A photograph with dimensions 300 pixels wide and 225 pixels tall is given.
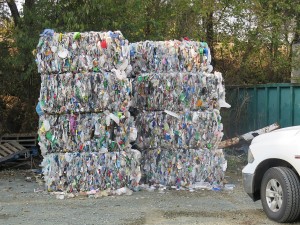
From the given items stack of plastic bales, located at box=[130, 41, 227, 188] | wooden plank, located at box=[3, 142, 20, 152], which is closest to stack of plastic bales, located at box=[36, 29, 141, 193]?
stack of plastic bales, located at box=[130, 41, 227, 188]

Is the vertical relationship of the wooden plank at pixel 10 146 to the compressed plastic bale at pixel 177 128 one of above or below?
below

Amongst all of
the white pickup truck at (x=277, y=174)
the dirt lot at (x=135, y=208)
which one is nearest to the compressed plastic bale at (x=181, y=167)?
the dirt lot at (x=135, y=208)

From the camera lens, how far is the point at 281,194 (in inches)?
276

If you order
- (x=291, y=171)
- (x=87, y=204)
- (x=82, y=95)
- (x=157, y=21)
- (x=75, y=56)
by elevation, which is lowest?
(x=87, y=204)

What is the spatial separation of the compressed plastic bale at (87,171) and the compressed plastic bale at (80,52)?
150 cm

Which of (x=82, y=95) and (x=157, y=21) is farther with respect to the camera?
(x=157, y=21)

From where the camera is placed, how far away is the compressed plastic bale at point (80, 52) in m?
9.08

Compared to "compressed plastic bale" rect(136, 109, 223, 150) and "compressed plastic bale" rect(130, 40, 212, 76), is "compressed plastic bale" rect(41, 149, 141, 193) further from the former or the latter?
"compressed plastic bale" rect(130, 40, 212, 76)

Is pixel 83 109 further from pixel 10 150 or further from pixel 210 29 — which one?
pixel 210 29

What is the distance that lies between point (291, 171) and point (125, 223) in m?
2.34

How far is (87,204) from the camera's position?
8445 millimetres

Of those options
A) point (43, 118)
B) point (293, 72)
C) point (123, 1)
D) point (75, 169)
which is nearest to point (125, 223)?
point (75, 169)

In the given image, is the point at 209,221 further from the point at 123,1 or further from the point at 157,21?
the point at 157,21

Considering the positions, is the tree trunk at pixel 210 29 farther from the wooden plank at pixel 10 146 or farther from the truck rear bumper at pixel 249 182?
the truck rear bumper at pixel 249 182
